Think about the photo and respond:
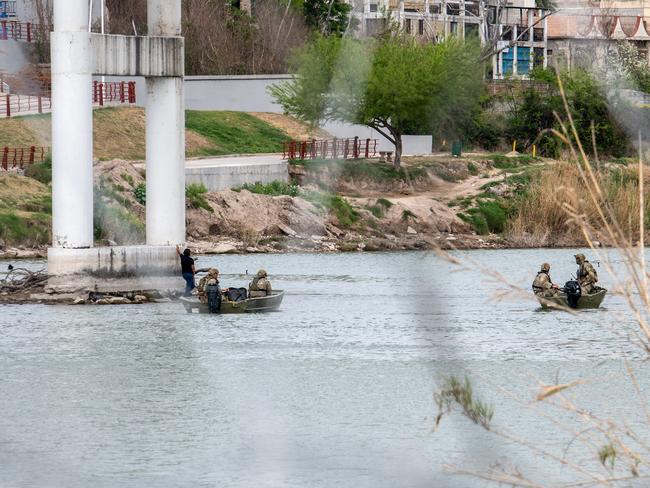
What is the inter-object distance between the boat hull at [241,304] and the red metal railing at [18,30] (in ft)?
124

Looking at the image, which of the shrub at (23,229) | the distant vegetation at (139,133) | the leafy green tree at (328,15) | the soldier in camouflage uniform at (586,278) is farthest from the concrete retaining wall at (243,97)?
the soldier in camouflage uniform at (586,278)

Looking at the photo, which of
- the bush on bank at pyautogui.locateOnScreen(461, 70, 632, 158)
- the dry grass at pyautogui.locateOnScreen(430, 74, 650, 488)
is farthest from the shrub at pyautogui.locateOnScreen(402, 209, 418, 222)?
the bush on bank at pyautogui.locateOnScreen(461, 70, 632, 158)

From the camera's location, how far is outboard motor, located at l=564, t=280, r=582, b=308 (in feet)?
121

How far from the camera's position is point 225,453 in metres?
22.5

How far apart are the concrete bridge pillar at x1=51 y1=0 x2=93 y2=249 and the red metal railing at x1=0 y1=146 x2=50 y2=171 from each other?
21.3 m

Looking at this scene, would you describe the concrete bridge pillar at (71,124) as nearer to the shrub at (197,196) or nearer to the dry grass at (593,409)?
the dry grass at (593,409)

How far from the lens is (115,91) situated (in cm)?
7525

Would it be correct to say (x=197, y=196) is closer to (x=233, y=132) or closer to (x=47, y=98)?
(x=47, y=98)

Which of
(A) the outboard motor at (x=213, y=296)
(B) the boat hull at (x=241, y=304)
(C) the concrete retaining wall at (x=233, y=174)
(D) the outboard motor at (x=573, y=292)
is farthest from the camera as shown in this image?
(C) the concrete retaining wall at (x=233, y=174)

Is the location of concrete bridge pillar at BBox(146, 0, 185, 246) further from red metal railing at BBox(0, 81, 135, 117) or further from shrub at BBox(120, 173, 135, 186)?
red metal railing at BBox(0, 81, 135, 117)

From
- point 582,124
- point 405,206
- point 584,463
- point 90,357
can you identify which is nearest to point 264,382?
point 90,357

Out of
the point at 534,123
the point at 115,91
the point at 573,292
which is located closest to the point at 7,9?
the point at 115,91

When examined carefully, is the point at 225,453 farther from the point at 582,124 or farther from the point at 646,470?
the point at 582,124

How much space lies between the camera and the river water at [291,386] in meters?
21.5
